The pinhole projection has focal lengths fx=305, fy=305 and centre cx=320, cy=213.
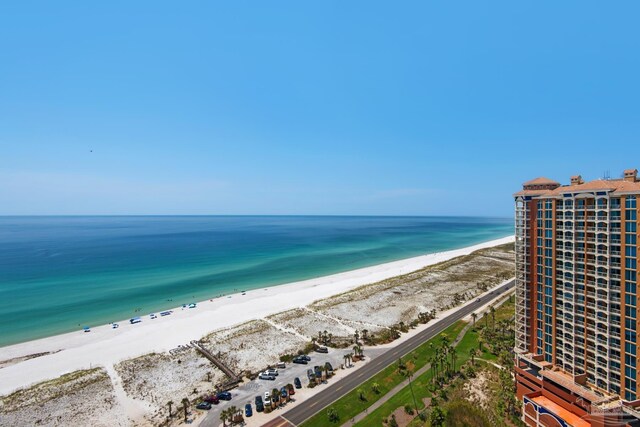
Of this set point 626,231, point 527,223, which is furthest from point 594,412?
point 527,223

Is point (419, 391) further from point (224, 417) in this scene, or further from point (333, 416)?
point (224, 417)

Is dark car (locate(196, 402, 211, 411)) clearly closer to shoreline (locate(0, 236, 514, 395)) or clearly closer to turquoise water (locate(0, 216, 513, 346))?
shoreline (locate(0, 236, 514, 395))

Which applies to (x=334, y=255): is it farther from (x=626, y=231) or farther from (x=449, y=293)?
(x=626, y=231)

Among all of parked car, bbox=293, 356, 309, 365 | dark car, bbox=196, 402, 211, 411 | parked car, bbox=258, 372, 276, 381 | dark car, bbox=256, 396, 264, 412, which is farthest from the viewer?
parked car, bbox=293, 356, 309, 365

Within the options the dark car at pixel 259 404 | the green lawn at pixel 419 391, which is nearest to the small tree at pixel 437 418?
the green lawn at pixel 419 391

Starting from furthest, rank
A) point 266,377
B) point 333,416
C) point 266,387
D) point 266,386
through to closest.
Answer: point 266,377, point 266,386, point 266,387, point 333,416

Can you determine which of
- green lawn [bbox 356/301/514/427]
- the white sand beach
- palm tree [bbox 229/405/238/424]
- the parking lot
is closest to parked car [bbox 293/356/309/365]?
the parking lot

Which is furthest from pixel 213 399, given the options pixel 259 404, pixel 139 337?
pixel 139 337

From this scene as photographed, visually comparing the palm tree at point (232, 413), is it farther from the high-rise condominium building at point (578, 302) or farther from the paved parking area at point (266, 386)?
the high-rise condominium building at point (578, 302)
